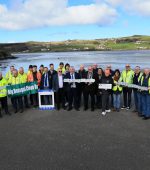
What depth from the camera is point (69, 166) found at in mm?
7891

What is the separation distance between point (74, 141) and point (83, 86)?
16.7 ft

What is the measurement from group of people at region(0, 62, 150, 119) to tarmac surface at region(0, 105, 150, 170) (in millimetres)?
679

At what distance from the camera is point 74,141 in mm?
9797

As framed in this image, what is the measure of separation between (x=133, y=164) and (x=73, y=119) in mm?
4974

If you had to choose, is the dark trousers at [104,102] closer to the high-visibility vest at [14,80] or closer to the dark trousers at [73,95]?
the dark trousers at [73,95]

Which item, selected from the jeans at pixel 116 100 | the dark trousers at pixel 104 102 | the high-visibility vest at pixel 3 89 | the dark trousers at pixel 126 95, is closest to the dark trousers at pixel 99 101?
the dark trousers at pixel 104 102

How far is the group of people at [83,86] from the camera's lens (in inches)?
532

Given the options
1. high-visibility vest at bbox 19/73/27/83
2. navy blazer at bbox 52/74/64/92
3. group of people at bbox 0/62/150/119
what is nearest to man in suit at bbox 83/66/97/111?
group of people at bbox 0/62/150/119

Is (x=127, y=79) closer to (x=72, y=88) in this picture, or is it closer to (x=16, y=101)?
(x=72, y=88)

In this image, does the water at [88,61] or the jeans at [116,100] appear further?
the water at [88,61]

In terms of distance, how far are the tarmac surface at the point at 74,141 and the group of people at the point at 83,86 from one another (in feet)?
2.23

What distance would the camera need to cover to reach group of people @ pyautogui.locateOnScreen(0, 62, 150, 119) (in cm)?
1352

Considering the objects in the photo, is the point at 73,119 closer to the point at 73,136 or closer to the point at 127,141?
the point at 73,136

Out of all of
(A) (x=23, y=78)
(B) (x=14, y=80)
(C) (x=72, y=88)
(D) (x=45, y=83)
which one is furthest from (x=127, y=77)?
(B) (x=14, y=80)
